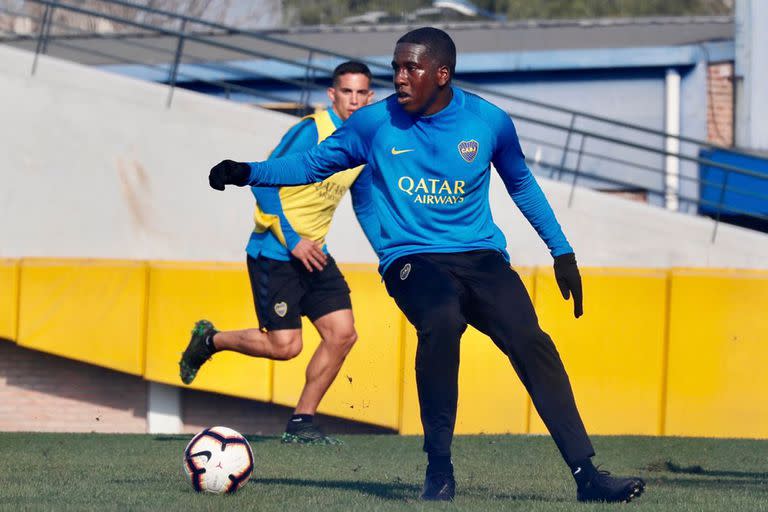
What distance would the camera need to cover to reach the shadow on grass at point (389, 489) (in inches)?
228

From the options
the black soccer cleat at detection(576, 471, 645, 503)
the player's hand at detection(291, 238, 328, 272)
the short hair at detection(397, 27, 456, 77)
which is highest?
the short hair at detection(397, 27, 456, 77)

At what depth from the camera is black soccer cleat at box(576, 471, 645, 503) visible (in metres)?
5.31

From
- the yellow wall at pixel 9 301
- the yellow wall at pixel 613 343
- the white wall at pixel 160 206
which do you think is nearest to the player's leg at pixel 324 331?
the yellow wall at pixel 613 343

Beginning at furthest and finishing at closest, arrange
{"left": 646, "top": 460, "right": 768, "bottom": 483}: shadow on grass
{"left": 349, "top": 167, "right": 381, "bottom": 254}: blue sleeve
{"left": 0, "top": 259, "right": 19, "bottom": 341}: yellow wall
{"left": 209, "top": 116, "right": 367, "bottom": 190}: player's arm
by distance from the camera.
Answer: {"left": 0, "top": 259, "right": 19, "bottom": 341}: yellow wall → {"left": 349, "top": 167, "right": 381, "bottom": 254}: blue sleeve → {"left": 646, "top": 460, "right": 768, "bottom": 483}: shadow on grass → {"left": 209, "top": 116, "right": 367, "bottom": 190}: player's arm

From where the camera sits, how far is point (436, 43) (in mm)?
5621

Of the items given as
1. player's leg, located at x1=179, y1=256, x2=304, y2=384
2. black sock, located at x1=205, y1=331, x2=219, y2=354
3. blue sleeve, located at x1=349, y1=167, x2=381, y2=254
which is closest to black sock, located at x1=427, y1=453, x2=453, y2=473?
blue sleeve, located at x1=349, y1=167, x2=381, y2=254

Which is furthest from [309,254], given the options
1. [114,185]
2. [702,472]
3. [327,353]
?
[114,185]

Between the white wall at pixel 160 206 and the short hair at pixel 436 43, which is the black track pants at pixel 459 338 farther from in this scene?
the white wall at pixel 160 206

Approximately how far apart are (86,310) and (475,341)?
3258 mm

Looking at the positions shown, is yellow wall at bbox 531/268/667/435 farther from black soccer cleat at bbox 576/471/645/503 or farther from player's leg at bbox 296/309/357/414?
black soccer cleat at bbox 576/471/645/503

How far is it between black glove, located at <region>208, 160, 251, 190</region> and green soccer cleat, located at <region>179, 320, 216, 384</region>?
334 cm

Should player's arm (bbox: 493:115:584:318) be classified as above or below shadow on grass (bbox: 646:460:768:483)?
above

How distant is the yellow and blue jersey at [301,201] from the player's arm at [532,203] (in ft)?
7.95

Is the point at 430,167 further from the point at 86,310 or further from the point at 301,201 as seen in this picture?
the point at 86,310
